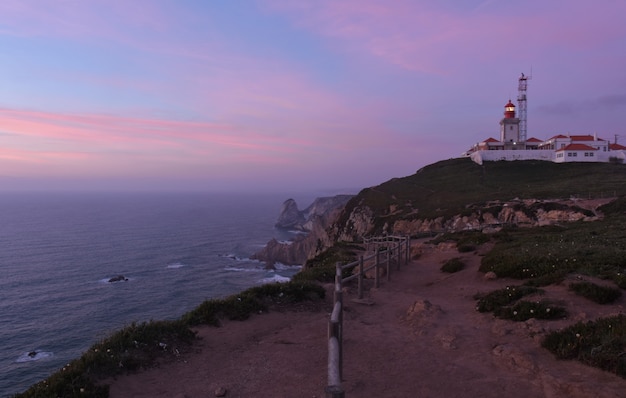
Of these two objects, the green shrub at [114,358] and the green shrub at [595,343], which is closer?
the green shrub at [595,343]

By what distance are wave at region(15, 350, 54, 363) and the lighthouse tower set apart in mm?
84785

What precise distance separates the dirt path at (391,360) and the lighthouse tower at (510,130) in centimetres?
8314

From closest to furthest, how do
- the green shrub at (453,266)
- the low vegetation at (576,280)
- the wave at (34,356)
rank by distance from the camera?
the low vegetation at (576,280) < the green shrub at (453,266) < the wave at (34,356)

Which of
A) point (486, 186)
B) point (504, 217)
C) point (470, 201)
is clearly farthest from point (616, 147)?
point (504, 217)

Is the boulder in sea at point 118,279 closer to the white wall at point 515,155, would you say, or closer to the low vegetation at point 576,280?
the low vegetation at point 576,280

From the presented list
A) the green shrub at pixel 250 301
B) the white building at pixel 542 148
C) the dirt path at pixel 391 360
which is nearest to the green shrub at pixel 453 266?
the dirt path at pixel 391 360

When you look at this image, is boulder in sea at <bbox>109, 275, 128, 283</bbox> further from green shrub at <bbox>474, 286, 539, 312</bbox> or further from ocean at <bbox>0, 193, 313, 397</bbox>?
green shrub at <bbox>474, 286, 539, 312</bbox>

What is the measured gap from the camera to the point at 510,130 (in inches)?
3430

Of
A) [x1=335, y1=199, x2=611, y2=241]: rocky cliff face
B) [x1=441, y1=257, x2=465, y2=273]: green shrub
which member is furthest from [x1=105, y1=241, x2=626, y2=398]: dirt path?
[x1=335, y1=199, x2=611, y2=241]: rocky cliff face

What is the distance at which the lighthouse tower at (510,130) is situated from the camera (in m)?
85.2

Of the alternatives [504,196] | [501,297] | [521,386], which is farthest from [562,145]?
[521,386]

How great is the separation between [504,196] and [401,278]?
39.4 m

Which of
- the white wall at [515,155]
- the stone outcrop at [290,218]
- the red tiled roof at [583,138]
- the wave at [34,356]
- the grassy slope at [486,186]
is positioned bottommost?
the wave at [34,356]

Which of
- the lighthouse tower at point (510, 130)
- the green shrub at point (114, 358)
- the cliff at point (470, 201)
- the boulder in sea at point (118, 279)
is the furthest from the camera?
the lighthouse tower at point (510, 130)
